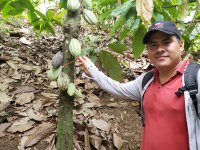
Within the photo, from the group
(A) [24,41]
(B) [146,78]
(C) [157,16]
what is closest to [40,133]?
(B) [146,78]

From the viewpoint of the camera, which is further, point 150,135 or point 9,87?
point 9,87

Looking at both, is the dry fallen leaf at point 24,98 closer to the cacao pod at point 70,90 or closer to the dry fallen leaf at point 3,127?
the dry fallen leaf at point 3,127

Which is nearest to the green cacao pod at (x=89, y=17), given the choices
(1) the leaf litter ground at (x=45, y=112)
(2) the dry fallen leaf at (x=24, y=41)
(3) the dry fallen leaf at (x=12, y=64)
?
(1) the leaf litter ground at (x=45, y=112)

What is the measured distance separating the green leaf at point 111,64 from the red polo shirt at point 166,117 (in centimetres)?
34

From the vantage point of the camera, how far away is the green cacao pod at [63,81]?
1.87 meters

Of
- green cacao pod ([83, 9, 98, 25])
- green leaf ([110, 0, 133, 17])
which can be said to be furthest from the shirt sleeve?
green leaf ([110, 0, 133, 17])

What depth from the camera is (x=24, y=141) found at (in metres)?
2.69

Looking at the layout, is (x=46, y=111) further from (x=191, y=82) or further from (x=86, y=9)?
(x=191, y=82)

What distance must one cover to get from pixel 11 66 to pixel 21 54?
451 millimetres

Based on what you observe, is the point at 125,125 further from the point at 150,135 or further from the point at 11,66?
the point at 11,66

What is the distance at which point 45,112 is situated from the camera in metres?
3.14

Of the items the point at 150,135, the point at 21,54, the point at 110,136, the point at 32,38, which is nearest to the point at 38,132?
the point at 110,136

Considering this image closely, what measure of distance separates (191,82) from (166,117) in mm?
273

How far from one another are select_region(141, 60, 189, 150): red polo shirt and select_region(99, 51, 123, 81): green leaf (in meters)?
0.34
